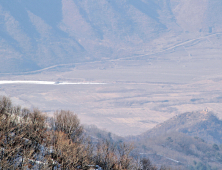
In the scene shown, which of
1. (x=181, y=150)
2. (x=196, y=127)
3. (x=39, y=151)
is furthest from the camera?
(x=196, y=127)

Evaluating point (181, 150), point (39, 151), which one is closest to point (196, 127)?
point (181, 150)

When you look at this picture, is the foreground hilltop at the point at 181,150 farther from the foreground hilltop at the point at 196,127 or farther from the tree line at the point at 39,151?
the tree line at the point at 39,151

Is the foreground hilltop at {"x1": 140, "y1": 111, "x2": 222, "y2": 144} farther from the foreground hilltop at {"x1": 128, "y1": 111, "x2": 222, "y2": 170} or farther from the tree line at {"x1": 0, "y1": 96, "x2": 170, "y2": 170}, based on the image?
the tree line at {"x1": 0, "y1": 96, "x2": 170, "y2": 170}

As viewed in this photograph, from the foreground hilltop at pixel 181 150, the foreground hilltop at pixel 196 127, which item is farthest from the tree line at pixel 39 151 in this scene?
the foreground hilltop at pixel 196 127

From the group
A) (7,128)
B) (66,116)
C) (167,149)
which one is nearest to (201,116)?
(167,149)

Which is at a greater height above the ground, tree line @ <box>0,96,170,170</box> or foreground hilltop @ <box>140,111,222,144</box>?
foreground hilltop @ <box>140,111,222,144</box>

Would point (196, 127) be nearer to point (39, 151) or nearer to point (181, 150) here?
point (181, 150)

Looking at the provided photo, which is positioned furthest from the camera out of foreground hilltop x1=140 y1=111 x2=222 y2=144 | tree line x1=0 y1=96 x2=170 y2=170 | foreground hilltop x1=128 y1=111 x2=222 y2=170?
foreground hilltop x1=140 y1=111 x2=222 y2=144

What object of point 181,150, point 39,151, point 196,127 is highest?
point 196,127

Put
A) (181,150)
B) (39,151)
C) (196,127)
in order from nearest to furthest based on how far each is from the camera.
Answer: (39,151)
(181,150)
(196,127)

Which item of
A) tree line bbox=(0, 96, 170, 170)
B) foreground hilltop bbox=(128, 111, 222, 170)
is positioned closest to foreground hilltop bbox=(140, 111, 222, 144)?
foreground hilltop bbox=(128, 111, 222, 170)

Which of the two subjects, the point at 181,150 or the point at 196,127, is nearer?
the point at 181,150

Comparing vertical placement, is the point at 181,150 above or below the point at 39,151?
above

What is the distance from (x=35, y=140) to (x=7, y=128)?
3315 mm
